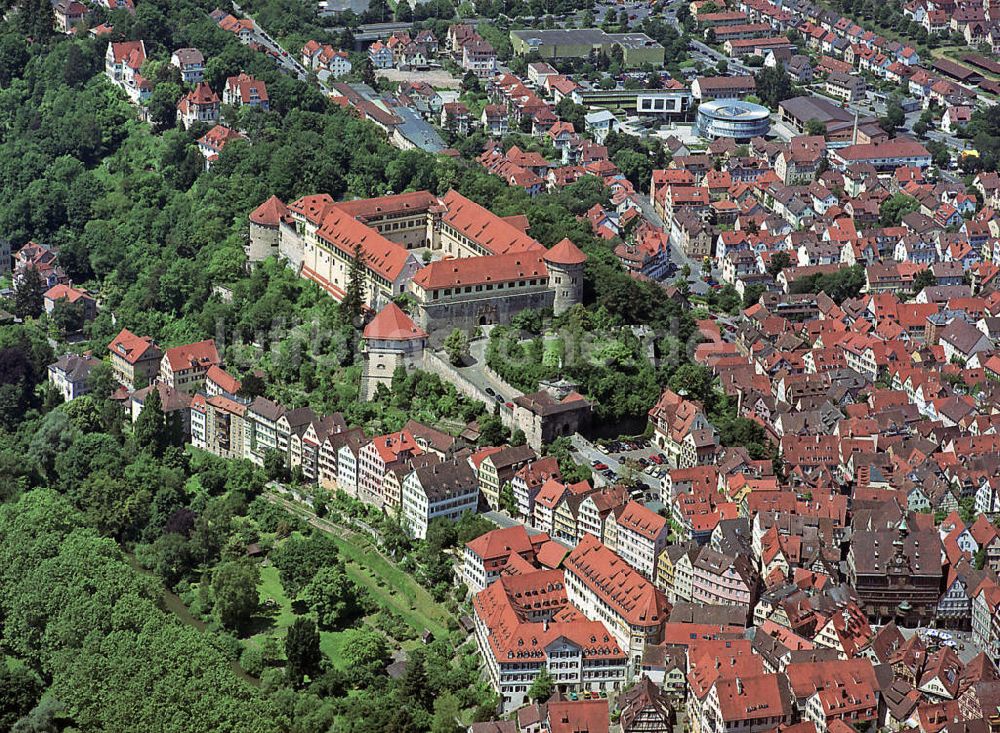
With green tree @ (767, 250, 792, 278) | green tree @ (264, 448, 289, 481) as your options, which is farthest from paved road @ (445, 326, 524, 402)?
green tree @ (767, 250, 792, 278)

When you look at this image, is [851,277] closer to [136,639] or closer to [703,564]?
[703,564]

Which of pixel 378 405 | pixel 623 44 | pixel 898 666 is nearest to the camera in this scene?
pixel 898 666

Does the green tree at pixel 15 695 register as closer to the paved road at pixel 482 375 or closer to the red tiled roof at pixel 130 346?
the paved road at pixel 482 375

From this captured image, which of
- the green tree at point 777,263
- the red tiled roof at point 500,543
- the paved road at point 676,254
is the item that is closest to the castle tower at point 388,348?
the red tiled roof at point 500,543

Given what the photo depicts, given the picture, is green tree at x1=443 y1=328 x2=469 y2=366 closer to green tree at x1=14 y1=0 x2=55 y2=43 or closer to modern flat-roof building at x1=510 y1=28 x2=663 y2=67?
green tree at x1=14 y1=0 x2=55 y2=43

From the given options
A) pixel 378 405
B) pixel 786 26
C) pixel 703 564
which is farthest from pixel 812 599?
pixel 786 26

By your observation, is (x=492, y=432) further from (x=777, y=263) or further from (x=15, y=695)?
(x=777, y=263)

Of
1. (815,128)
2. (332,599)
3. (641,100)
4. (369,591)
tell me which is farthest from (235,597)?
(641,100)
